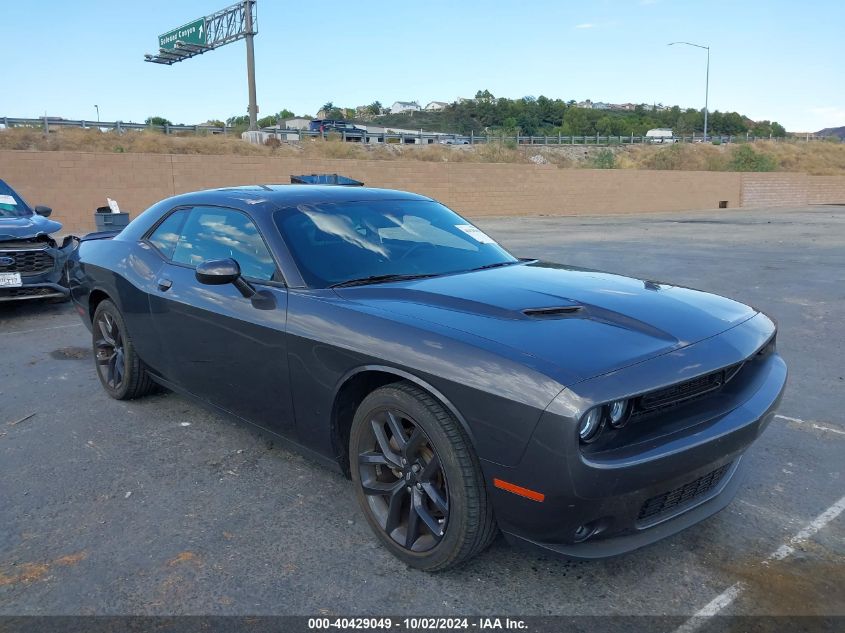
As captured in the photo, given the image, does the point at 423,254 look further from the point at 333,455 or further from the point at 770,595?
the point at 770,595

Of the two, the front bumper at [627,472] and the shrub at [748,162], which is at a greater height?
the shrub at [748,162]

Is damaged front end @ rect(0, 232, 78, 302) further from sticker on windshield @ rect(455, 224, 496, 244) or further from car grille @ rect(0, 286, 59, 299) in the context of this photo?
sticker on windshield @ rect(455, 224, 496, 244)

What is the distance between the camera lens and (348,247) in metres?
3.54

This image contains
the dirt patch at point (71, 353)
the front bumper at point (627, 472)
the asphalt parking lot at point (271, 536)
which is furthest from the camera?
the dirt patch at point (71, 353)

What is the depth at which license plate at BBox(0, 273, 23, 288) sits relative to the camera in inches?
300

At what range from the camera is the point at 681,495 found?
2.58m

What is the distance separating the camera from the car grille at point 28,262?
25.1 ft

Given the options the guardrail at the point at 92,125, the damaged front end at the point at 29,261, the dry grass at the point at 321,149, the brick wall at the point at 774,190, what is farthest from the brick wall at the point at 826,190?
the damaged front end at the point at 29,261

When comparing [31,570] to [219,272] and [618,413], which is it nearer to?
[219,272]

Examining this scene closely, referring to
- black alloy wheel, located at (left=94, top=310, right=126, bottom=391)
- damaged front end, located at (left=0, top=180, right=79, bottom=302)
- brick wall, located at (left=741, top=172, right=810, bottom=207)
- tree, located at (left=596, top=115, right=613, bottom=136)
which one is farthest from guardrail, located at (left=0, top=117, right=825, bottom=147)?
black alloy wheel, located at (left=94, top=310, right=126, bottom=391)

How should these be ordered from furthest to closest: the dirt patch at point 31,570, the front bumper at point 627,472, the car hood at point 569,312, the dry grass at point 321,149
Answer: the dry grass at point 321,149, the dirt patch at point 31,570, the car hood at point 569,312, the front bumper at point 627,472

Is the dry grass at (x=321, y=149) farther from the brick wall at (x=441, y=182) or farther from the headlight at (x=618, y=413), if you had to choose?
the headlight at (x=618, y=413)

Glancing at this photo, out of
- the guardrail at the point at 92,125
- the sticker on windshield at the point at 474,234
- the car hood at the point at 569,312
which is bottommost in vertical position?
the car hood at the point at 569,312

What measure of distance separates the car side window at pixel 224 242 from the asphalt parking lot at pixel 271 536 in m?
1.12
